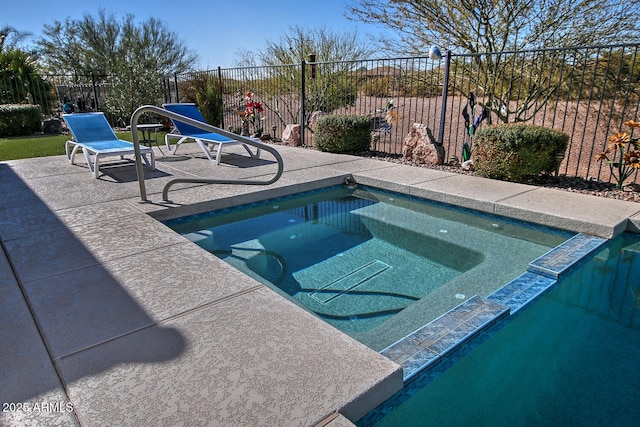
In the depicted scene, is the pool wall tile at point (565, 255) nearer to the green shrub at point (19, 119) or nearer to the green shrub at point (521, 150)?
the green shrub at point (521, 150)

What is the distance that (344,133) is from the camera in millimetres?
7867

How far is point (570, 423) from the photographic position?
1.95m

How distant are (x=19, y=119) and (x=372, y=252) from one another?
466 inches

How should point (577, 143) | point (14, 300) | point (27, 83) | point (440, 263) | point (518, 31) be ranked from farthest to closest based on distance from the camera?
point (27, 83) < point (577, 143) < point (518, 31) < point (440, 263) < point (14, 300)

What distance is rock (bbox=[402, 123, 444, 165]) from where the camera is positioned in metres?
6.77

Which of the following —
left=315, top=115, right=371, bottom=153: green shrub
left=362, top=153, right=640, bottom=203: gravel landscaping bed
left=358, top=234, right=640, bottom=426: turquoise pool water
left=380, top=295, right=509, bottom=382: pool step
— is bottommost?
left=358, top=234, right=640, bottom=426: turquoise pool water

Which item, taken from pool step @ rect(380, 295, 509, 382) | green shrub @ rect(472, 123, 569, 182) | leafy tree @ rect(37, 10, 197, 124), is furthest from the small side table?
leafy tree @ rect(37, 10, 197, 124)

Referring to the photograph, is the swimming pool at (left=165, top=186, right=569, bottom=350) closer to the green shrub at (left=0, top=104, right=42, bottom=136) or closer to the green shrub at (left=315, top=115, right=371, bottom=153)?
the green shrub at (left=315, top=115, right=371, bottom=153)

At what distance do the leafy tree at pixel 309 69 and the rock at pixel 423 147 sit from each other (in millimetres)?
4320

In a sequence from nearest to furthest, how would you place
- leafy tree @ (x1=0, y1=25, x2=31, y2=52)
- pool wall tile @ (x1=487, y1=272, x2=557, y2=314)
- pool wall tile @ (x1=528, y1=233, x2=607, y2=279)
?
pool wall tile @ (x1=487, y1=272, x2=557, y2=314) < pool wall tile @ (x1=528, y1=233, x2=607, y2=279) < leafy tree @ (x1=0, y1=25, x2=31, y2=52)

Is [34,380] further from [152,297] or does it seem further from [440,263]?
[440,263]

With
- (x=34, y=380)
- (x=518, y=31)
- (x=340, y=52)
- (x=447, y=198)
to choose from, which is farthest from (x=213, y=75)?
(x=34, y=380)

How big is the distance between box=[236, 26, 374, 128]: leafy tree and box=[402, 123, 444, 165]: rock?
4320 millimetres

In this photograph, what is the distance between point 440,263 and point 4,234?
3.83 meters
